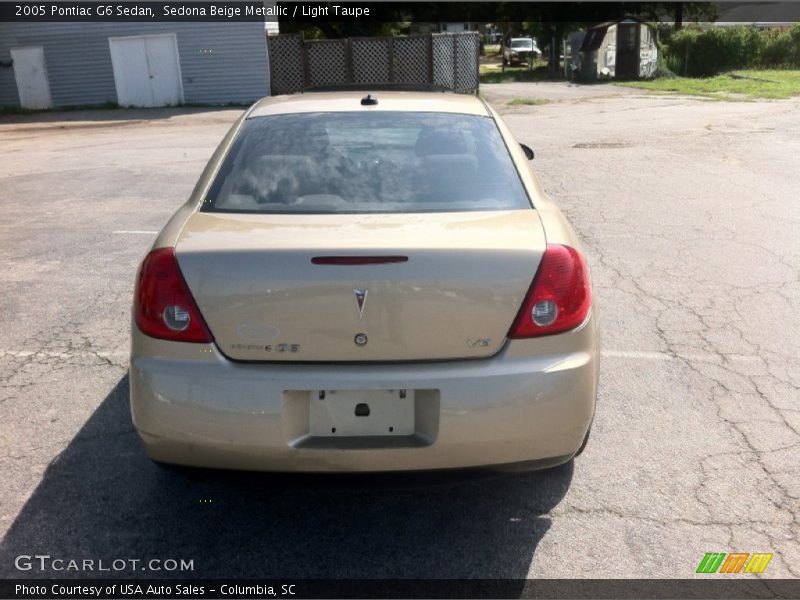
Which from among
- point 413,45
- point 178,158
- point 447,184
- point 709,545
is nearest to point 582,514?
point 709,545

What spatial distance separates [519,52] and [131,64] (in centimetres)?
2862

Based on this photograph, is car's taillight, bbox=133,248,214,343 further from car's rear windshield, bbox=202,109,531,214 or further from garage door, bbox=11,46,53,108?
garage door, bbox=11,46,53,108

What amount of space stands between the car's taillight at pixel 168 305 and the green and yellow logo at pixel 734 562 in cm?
195

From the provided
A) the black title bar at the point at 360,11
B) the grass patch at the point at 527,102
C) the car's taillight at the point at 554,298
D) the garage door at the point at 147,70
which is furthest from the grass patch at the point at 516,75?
the car's taillight at the point at 554,298

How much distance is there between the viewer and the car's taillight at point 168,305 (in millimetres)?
2797

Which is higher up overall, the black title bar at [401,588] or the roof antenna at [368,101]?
the roof antenna at [368,101]

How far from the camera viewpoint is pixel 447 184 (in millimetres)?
3398

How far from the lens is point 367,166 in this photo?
11.5ft

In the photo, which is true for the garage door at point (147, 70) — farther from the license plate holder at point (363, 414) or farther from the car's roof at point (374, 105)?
the license plate holder at point (363, 414)

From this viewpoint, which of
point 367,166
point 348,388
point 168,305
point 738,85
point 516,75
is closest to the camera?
point 348,388

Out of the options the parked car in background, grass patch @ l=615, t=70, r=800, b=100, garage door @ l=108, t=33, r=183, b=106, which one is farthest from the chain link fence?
the parked car in background

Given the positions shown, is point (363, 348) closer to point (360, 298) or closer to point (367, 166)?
point (360, 298)

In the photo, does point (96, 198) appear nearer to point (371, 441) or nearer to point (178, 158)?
point (178, 158)

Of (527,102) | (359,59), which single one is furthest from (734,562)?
(359,59)
